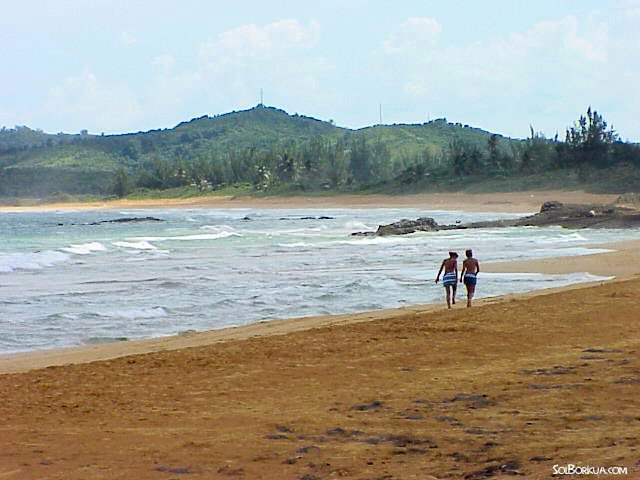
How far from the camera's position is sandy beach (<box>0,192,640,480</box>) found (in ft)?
23.2

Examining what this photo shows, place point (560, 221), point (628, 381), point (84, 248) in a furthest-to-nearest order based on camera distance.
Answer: point (560, 221)
point (84, 248)
point (628, 381)

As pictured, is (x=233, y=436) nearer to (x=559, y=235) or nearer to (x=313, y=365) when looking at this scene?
(x=313, y=365)

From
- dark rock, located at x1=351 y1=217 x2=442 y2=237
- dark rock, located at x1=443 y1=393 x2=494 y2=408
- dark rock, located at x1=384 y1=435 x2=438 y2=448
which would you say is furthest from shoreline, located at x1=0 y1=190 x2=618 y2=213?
dark rock, located at x1=384 y1=435 x2=438 y2=448

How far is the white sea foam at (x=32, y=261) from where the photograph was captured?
102 ft

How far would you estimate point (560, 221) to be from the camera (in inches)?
1962

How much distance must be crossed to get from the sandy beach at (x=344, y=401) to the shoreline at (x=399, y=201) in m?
58.3

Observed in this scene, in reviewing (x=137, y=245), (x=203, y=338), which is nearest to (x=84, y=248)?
(x=137, y=245)

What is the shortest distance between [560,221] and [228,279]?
28300mm

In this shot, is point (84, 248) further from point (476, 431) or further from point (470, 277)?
point (476, 431)

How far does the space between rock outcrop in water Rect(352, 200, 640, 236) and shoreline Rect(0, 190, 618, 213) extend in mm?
19040

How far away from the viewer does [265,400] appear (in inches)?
381

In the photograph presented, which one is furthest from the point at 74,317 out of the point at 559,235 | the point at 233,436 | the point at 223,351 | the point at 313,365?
the point at 559,235

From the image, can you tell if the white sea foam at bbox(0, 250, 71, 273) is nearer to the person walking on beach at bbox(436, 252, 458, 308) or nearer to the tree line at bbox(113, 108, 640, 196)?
the person walking on beach at bbox(436, 252, 458, 308)

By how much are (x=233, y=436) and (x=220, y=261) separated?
24.4 meters
